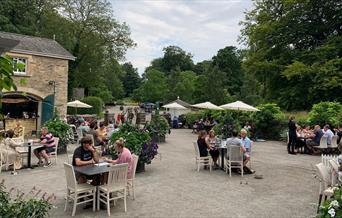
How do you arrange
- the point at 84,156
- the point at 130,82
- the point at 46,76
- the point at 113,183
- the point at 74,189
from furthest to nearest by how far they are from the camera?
the point at 130,82 → the point at 46,76 → the point at 84,156 → the point at 113,183 → the point at 74,189

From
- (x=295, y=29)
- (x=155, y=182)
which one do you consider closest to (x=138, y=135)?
(x=155, y=182)

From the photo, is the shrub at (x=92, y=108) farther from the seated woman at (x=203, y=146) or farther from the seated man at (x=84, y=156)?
the seated man at (x=84, y=156)

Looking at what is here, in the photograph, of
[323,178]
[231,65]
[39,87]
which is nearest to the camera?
[323,178]

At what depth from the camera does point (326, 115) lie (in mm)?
18750

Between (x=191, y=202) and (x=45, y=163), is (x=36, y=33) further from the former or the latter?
(x=191, y=202)

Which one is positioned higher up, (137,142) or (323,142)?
(137,142)

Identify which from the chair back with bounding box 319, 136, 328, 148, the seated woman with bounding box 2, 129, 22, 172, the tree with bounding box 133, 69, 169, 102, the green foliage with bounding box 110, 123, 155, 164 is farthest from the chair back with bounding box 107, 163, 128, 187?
the tree with bounding box 133, 69, 169, 102

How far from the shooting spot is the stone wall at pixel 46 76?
20.6 metres

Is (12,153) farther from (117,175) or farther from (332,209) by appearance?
(332,209)

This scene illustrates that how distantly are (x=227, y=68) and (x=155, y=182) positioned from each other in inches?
2103

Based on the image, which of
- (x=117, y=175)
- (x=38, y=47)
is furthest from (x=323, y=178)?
(x=38, y=47)

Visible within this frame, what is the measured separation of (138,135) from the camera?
34.1ft

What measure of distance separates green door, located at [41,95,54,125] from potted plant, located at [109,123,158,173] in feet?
40.8

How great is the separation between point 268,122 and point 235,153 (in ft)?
41.0
